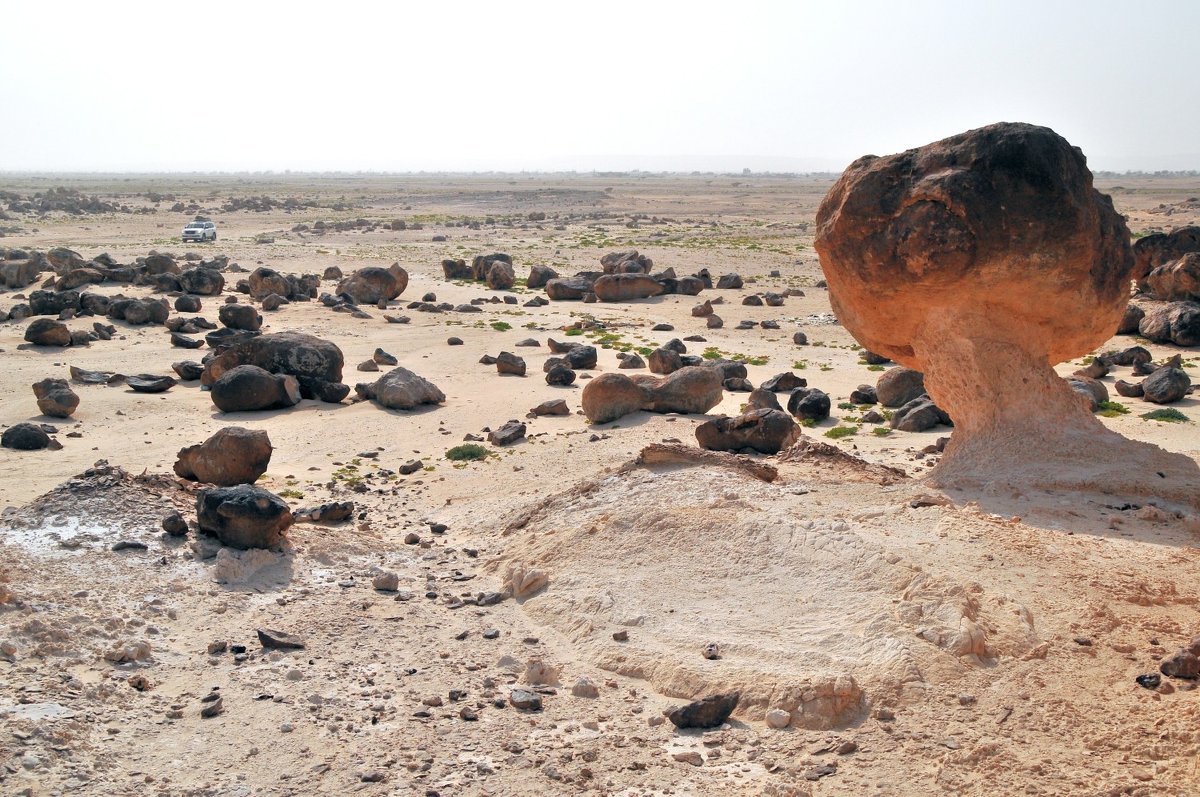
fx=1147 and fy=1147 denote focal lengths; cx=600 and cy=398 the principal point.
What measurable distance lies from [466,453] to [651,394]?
3.00 meters

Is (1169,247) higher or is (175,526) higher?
(1169,247)

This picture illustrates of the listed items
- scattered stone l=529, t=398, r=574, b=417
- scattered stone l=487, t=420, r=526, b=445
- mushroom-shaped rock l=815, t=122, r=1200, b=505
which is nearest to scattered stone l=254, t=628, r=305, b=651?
mushroom-shaped rock l=815, t=122, r=1200, b=505

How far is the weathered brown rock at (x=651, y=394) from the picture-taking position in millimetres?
15312

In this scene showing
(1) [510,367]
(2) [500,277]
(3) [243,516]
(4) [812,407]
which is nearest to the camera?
(3) [243,516]

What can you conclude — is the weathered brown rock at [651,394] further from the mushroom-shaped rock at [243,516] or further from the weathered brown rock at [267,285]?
the weathered brown rock at [267,285]

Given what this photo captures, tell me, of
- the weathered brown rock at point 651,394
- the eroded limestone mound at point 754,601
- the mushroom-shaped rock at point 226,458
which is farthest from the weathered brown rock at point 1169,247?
the mushroom-shaped rock at point 226,458

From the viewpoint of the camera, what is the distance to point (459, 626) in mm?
8570

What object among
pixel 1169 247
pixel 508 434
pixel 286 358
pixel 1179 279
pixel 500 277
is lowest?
pixel 508 434

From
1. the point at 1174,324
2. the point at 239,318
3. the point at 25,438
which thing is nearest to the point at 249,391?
the point at 25,438

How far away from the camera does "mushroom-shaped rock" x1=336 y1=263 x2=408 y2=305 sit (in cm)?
2927

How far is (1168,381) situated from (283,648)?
13.5 meters

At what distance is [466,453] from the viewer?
45.6 ft

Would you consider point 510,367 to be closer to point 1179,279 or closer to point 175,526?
point 175,526

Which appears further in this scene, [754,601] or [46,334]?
[46,334]
